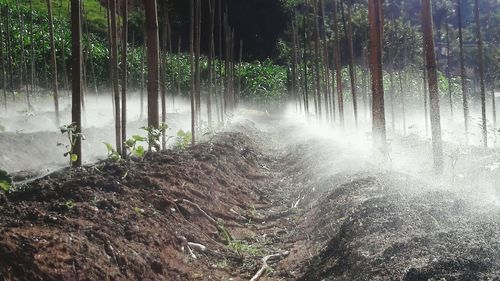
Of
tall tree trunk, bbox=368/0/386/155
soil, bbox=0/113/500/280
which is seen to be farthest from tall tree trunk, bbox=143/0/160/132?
tall tree trunk, bbox=368/0/386/155

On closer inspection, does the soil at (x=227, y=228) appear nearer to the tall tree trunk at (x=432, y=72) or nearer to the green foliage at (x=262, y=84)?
the tall tree trunk at (x=432, y=72)

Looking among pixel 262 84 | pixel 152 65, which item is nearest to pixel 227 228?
pixel 152 65

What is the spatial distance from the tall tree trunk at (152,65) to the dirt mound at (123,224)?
1011 millimetres

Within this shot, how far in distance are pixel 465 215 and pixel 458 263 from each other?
5.74 feet

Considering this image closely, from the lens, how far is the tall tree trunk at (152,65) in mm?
10383

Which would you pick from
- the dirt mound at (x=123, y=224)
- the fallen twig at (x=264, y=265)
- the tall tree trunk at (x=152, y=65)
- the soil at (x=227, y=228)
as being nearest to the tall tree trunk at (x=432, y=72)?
the soil at (x=227, y=228)

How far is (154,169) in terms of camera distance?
8336 millimetres

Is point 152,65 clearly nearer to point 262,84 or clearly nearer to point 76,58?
point 76,58

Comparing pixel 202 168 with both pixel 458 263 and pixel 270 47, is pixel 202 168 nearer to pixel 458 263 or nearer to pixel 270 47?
pixel 458 263

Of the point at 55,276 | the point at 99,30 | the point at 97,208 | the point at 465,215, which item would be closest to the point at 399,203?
the point at 465,215

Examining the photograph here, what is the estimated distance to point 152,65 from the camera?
34.3ft

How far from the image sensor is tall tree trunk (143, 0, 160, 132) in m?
10.4

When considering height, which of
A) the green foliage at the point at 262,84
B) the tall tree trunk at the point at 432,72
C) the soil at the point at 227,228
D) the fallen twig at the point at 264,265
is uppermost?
the green foliage at the point at 262,84

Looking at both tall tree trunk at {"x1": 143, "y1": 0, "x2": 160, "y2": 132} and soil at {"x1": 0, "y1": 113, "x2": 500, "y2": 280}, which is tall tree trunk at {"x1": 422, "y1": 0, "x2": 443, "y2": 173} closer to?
soil at {"x1": 0, "y1": 113, "x2": 500, "y2": 280}
